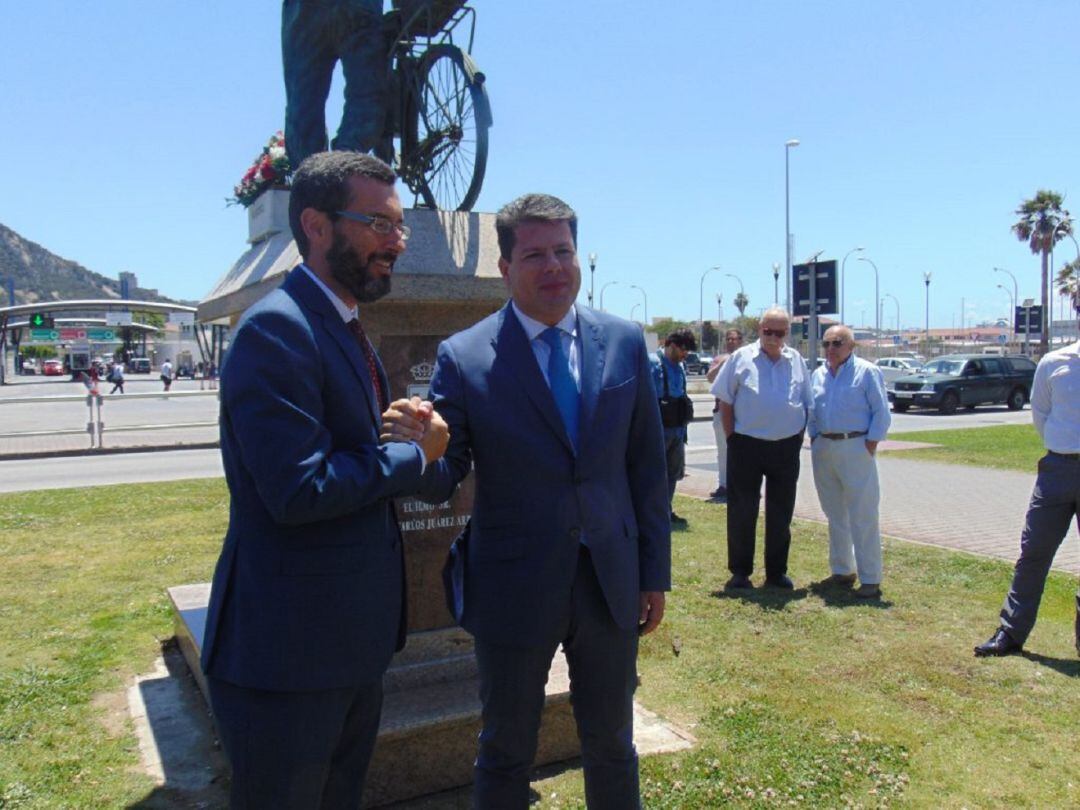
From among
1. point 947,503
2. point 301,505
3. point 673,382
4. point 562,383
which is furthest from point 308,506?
point 947,503

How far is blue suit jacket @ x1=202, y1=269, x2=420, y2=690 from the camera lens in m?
1.93

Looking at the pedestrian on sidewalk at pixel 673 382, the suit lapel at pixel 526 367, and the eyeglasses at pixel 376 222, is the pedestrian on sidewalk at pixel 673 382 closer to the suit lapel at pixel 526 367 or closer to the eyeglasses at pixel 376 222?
the suit lapel at pixel 526 367

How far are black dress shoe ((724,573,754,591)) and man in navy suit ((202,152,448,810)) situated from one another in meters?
4.62

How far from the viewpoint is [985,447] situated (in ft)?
52.1

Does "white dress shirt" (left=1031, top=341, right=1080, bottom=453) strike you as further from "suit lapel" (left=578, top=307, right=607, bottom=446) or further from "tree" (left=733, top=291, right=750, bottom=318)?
"tree" (left=733, top=291, right=750, bottom=318)

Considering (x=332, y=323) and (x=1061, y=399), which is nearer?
(x=332, y=323)

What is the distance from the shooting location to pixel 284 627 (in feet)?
6.60

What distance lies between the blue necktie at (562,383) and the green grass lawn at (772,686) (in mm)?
1603

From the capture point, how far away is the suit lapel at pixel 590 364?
259cm

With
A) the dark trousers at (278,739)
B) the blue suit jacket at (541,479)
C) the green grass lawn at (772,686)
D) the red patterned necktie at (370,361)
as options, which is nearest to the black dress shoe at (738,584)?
the green grass lawn at (772,686)

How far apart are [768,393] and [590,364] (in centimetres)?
394

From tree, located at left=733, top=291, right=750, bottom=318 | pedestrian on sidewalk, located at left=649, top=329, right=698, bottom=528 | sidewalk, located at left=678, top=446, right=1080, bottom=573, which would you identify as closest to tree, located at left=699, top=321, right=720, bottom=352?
tree, located at left=733, top=291, right=750, bottom=318

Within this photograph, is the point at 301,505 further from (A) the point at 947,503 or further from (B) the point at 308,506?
(A) the point at 947,503

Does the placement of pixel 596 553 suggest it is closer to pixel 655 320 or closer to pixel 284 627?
pixel 284 627
